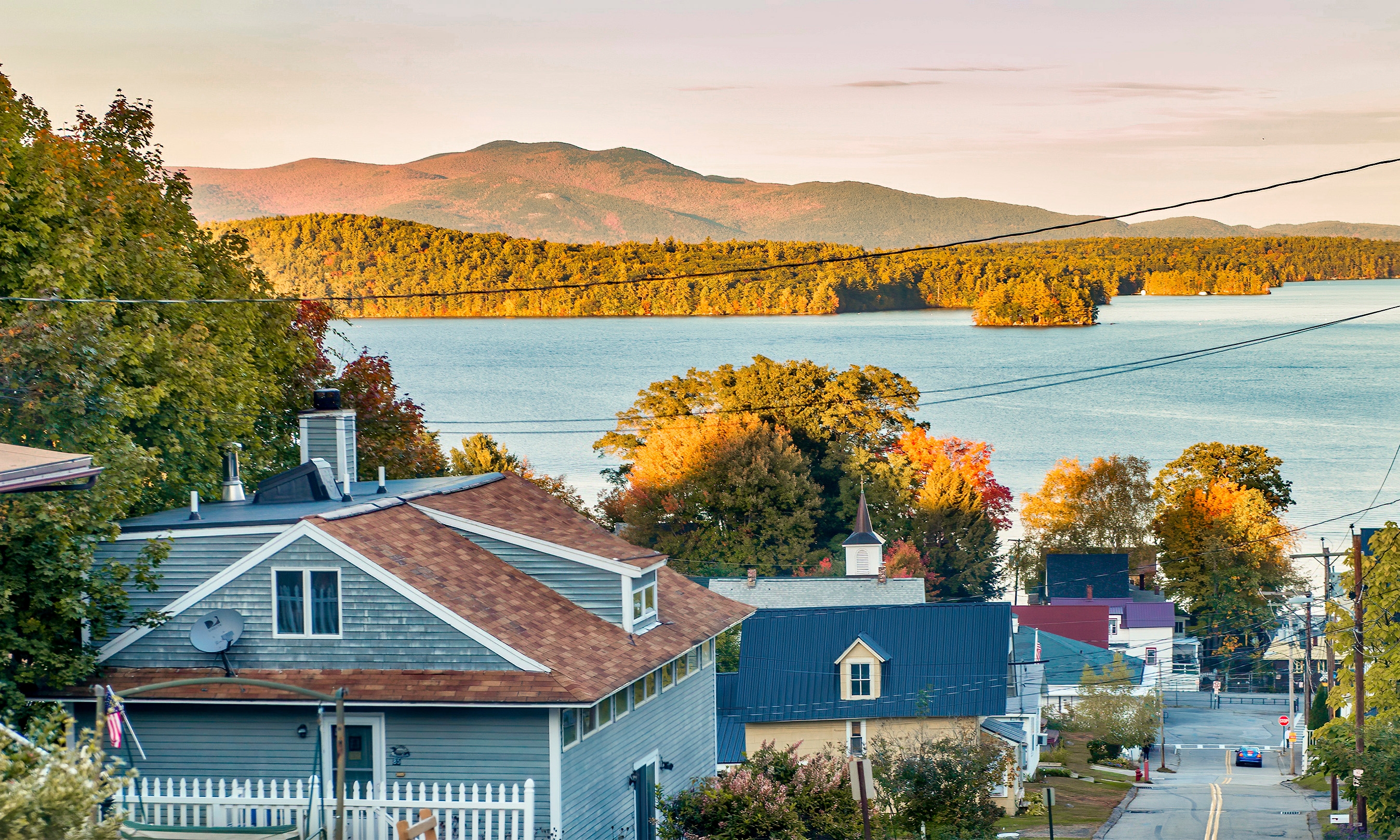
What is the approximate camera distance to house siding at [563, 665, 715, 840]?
744 inches

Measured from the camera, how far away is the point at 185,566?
64.1 ft

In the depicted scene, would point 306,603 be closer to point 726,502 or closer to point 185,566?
point 185,566

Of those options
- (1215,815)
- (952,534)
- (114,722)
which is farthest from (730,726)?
(952,534)

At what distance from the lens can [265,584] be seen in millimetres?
18844

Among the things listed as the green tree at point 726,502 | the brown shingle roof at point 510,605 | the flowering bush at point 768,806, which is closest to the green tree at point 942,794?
the flowering bush at point 768,806

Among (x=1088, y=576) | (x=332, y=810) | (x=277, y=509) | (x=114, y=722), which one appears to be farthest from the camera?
(x=1088, y=576)

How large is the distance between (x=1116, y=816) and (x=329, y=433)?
27814 millimetres

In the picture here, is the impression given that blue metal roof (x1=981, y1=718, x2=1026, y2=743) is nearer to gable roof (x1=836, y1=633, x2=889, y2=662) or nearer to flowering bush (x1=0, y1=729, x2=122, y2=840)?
gable roof (x1=836, y1=633, x2=889, y2=662)

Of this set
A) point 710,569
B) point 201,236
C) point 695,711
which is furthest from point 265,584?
point 710,569

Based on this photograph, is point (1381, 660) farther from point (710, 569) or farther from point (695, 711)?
point (710, 569)

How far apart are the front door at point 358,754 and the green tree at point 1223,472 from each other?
84.0 meters

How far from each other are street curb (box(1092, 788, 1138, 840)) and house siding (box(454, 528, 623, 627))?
20.0 meters

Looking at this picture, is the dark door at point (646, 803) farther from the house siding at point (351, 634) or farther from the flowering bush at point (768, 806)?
the house siding at point (351, 634)

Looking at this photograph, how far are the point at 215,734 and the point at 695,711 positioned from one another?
9.47 metres
